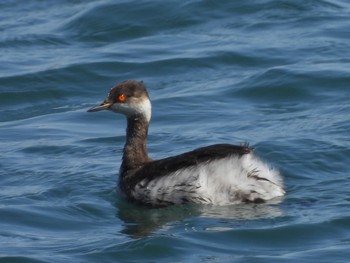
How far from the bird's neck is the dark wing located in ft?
1.45

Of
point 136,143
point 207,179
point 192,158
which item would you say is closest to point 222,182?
point 207,179

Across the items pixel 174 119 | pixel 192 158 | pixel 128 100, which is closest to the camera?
pixel 192 158

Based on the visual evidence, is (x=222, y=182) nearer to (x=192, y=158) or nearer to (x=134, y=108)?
(x=192, y=158)

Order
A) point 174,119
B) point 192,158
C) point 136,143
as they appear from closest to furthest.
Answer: point 192,158 → point 136,143 → point 174,119

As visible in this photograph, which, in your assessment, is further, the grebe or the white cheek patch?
the white cheek patch

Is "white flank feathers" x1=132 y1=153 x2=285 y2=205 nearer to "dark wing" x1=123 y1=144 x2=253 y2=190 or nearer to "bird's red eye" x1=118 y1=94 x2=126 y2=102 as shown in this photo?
"dark wing" x1=123 y1=144 x2=253 y2=190

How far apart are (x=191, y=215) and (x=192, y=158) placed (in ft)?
1.38

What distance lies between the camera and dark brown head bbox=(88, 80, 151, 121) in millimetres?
10414

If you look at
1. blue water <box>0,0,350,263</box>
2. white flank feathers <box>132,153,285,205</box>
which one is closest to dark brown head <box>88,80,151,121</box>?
blue water <box>0,0,350,263</box>

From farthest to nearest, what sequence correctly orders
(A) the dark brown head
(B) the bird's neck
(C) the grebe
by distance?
(B) the bird's neck → (A) the dark brown head → (C) the grebe

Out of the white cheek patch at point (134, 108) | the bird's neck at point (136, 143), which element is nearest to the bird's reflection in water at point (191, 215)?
the bird's neck at point (136, 143)

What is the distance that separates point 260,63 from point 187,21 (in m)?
2.33

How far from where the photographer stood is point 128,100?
411 inches

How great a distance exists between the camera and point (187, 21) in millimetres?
17141
